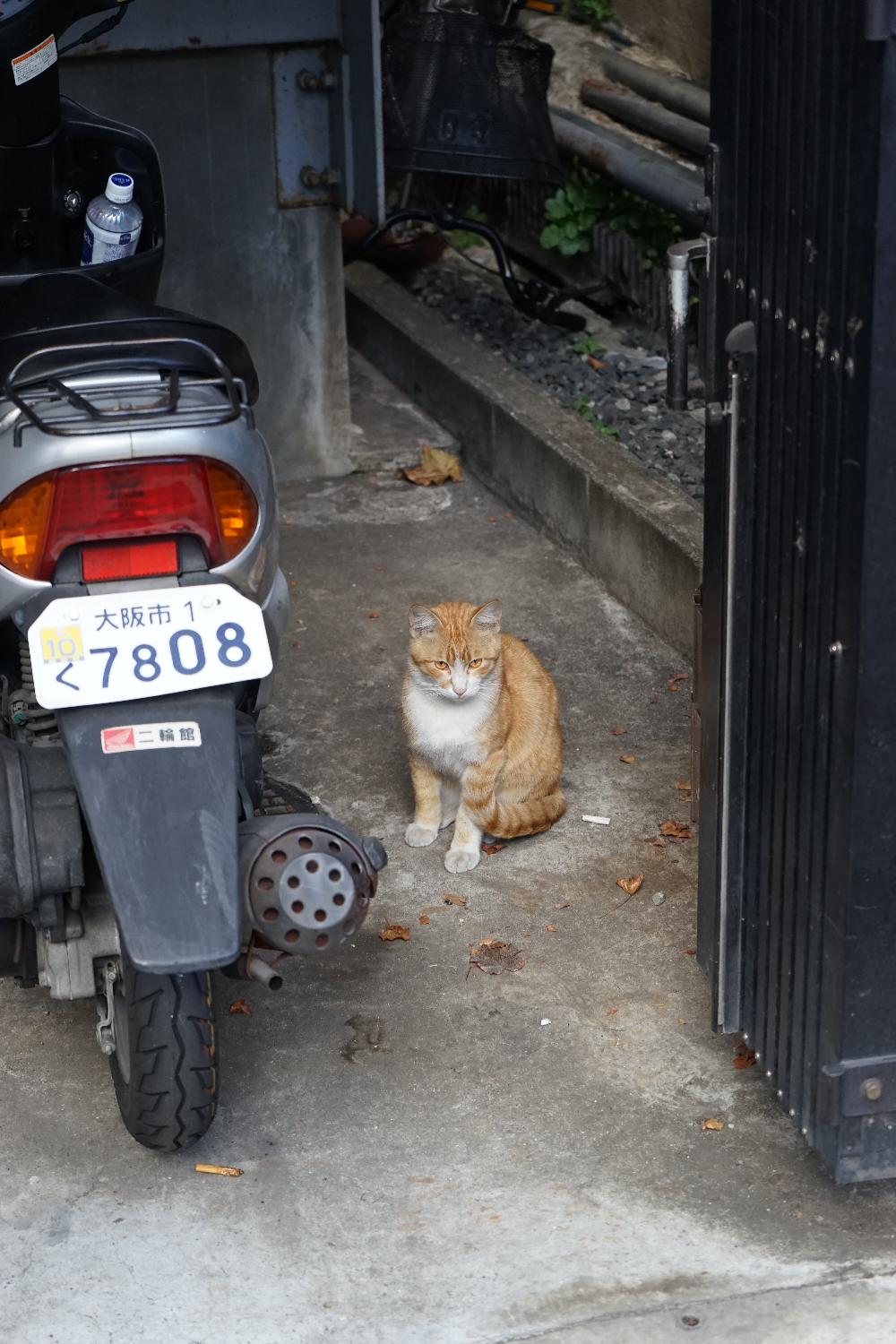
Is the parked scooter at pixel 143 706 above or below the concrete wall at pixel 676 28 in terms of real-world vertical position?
below

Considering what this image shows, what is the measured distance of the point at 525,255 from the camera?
356 inches

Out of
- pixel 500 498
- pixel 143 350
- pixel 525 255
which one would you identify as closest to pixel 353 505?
pixel 500 498

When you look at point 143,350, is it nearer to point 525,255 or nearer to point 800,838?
point 800,838

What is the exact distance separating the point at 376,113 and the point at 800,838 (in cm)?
380

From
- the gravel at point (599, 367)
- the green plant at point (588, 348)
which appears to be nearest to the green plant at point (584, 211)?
the gravel at point (599, 367)

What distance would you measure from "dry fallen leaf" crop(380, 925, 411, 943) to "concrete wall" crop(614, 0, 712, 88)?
5332mm

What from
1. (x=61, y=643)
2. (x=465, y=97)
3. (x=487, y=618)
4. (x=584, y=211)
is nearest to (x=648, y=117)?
(x=584, y=211)

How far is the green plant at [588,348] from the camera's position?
7.46 m

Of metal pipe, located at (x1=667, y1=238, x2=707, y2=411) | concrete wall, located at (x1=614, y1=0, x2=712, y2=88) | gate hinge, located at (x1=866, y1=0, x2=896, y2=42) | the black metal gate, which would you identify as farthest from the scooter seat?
concrete wall, located at (x1=614, y1=0, x2=712, y2=88)

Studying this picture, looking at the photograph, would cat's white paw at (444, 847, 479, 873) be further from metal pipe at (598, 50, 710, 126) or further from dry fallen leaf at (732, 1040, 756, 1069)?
metal pipe at (598, 50, 710, 126)

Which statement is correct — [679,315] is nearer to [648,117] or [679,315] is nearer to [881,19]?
[881,19]

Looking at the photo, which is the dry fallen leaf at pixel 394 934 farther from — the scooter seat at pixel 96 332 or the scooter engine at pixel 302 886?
the scooter seat at pixel 96 332

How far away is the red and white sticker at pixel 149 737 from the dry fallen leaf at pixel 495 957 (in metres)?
1.20

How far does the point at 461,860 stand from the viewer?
435 cm
